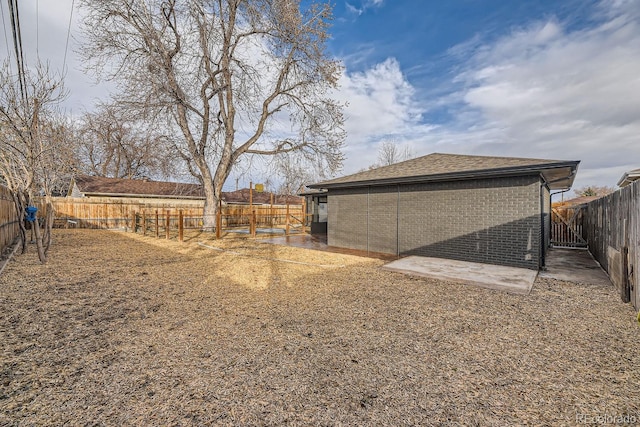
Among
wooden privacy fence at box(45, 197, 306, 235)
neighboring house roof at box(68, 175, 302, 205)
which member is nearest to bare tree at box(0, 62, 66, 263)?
wooden privacy fence at box(45, 197, 306, 235)

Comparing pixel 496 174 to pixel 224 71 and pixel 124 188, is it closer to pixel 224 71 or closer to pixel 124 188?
pixel 224 71

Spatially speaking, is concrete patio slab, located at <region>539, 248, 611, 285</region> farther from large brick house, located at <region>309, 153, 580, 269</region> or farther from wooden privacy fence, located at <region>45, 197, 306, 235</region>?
wooden privacy fence, located at <region>45, 197, 306, 235</region>

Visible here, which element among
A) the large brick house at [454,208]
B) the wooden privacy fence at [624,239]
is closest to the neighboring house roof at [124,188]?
the large brick house at [454,208]

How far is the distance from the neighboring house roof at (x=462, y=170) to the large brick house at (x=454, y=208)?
0.06 ft

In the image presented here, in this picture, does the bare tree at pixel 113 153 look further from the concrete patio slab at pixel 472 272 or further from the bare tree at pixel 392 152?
the bare tree at pixel 392 152

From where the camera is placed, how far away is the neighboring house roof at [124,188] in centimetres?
2048

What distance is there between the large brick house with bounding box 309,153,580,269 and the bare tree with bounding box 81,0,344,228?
6.43 metres

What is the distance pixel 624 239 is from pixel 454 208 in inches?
128

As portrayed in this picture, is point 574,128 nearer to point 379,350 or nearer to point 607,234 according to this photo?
point 607,234

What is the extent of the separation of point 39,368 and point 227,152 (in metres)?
13.7

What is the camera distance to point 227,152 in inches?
587

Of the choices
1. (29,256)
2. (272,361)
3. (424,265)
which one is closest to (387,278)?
(424,265)

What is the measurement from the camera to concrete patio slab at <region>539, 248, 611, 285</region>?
563cm

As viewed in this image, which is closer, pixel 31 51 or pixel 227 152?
pixel 31 51
